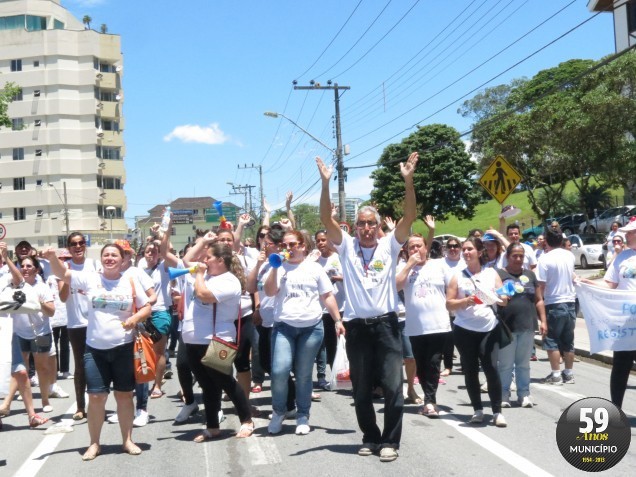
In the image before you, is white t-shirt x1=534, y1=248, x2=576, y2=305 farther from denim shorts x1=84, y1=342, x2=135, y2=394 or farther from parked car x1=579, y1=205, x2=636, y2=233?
parked car x1=579, y1=205, x2=636, y2=233

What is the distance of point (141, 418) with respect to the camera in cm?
864

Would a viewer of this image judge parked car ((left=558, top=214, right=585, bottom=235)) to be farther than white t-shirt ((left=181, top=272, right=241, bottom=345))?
Yes

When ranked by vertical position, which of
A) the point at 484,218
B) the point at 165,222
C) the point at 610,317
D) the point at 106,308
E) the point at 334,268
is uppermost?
the point at 484,218

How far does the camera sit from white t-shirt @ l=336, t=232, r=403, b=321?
22.2 feet

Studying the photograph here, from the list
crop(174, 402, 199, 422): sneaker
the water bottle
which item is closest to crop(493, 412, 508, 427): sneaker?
crop(174, 402, 199, 422): sneaker

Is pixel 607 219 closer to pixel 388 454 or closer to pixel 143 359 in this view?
pixel 388 454

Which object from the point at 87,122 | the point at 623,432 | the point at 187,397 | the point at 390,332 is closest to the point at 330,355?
the point at 187,397

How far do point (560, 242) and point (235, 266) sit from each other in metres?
4.52

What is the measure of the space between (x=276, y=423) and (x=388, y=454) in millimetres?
1644

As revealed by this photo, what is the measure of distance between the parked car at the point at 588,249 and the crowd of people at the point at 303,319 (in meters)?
22.4

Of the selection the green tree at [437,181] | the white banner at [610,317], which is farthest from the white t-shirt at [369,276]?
the green tree at [437,181]

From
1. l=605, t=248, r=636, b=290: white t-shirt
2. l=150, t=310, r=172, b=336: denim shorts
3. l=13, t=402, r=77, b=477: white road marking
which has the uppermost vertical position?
l=605, t=248, r=636, b=290: white t-shirt

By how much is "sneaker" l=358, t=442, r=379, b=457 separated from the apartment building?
210ft

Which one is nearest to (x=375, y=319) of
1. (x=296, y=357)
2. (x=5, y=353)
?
(x=296, y=357)
